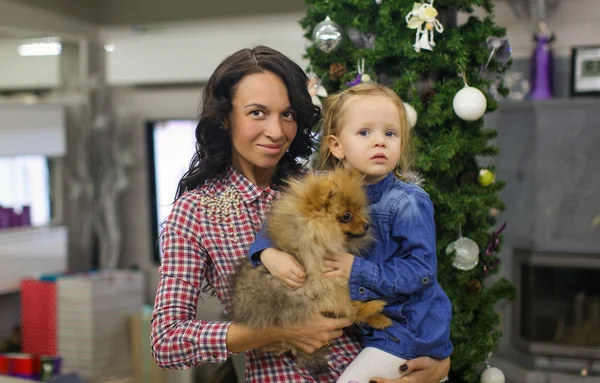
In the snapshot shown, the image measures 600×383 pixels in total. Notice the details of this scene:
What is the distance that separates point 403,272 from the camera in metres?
1.36

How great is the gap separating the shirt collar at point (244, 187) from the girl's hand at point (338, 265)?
0.28 meters

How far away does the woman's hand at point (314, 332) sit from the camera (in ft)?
4.44

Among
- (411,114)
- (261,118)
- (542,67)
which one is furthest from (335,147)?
(542,67)

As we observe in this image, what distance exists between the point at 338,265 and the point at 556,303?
11.7 feet

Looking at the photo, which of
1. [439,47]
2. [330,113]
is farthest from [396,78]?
[330,113]

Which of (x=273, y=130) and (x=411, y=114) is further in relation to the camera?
(x=411, y=114)

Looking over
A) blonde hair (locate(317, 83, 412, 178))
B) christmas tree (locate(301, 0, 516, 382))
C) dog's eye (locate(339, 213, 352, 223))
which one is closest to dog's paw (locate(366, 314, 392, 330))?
dog's eye (locate(339, 213, 352, 223))

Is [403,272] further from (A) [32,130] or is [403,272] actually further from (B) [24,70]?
(B) [24,70]

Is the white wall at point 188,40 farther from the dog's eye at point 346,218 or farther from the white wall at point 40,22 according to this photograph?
the dog's eye at point 346,218

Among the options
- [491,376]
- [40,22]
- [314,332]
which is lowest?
[491,376]

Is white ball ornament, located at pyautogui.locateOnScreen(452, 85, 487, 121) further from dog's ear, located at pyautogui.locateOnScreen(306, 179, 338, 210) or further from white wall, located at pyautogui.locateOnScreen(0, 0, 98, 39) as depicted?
white wall, located at pyautogui.locateOnScreen(0, 0, 98, 39)

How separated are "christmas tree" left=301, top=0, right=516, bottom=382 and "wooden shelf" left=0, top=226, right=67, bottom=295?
2.88 metres

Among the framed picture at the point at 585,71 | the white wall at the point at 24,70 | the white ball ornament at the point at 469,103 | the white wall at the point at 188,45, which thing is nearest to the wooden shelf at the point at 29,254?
the white wall at the point at 24,70

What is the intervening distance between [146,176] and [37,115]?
1.02m
